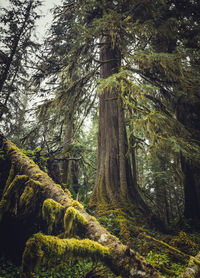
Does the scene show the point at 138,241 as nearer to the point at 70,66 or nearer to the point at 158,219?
the point at 158,219

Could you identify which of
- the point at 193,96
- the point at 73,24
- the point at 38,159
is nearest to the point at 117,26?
the point at 73,24

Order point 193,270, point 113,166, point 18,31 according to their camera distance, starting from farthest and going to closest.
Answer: point 18,31, point 113,166, point 193,270

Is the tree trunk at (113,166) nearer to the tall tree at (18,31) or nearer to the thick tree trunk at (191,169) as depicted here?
the thick tree trunk at (191,169)

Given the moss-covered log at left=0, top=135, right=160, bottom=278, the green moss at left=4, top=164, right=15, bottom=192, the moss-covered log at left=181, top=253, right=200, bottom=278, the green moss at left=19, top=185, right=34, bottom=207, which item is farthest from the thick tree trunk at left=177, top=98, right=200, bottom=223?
the green moss at left=4, top=164, right=15, bottom=192

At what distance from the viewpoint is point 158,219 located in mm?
4422

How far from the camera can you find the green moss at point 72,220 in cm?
187

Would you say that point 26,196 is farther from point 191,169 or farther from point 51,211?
point 191,169

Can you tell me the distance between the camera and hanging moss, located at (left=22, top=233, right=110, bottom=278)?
1.32 m

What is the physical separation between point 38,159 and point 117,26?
463 centimetres

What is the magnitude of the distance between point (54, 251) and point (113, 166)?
3.97 metres

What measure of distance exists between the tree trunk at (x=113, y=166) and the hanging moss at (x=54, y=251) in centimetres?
285

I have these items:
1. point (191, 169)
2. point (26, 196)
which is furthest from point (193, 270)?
point (191, 169)

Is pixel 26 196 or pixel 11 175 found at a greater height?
pixel 11 175

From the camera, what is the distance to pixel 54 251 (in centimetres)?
141
